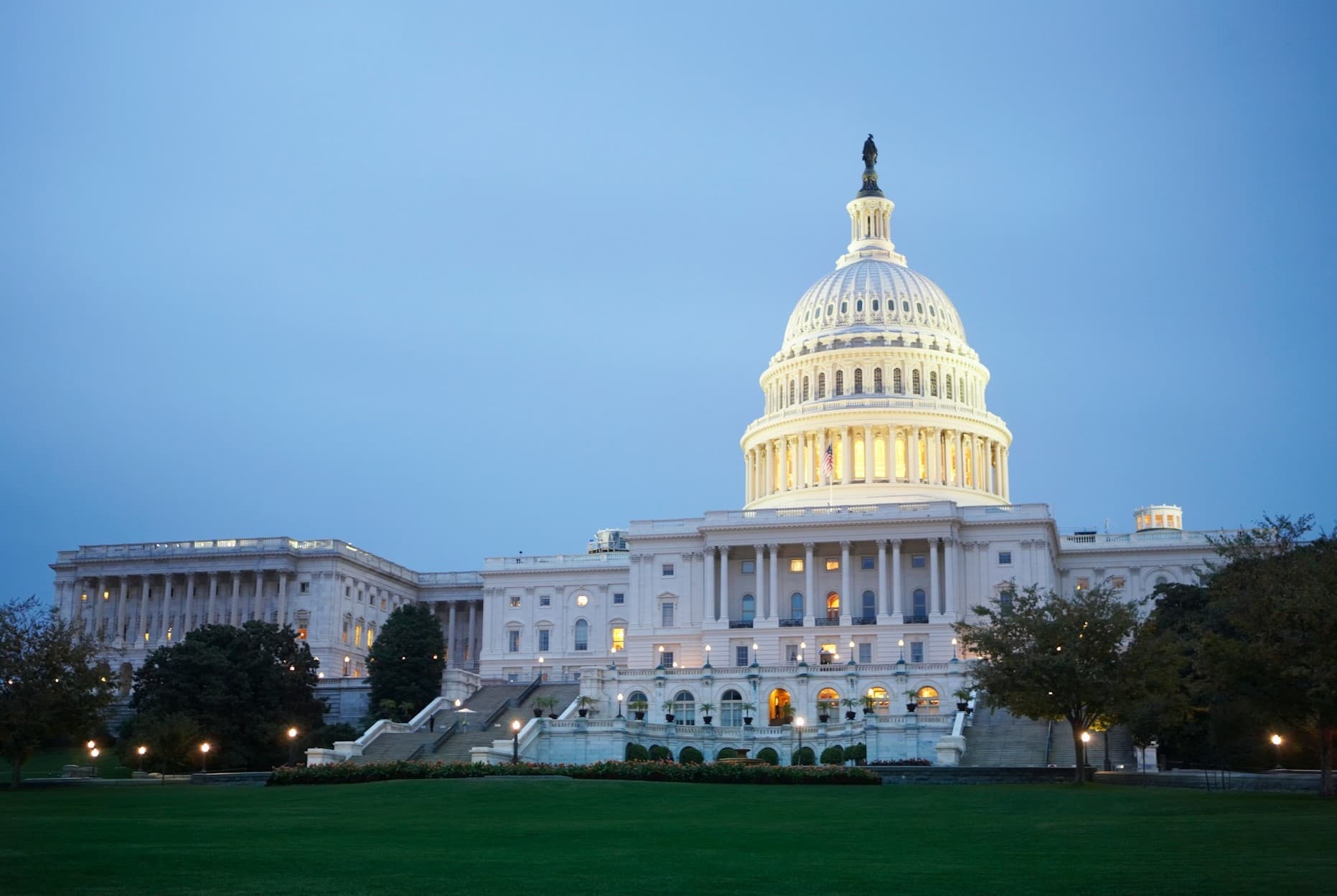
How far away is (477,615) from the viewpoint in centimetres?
14650

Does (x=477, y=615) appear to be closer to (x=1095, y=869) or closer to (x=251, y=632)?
(x=251, y=632)

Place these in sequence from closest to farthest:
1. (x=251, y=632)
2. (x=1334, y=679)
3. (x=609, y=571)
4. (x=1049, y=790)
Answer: (x=1334, y=679)
(x=1049, y=790)
(x=251, y=632)
(x=609, y=571)

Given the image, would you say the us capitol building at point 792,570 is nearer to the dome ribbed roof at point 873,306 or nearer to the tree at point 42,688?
the dome ribbed roof at point 873,306

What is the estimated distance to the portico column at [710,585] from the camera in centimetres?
11481

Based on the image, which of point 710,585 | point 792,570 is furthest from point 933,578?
point 710,585

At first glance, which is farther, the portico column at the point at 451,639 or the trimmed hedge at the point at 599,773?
the portico column at the point at 451,639

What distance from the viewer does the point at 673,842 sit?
116 feet

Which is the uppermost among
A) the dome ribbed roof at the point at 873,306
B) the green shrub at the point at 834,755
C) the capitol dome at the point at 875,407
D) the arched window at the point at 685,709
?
the dome ribbed roof at the point at 873,306

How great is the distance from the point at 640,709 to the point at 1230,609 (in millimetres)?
43279

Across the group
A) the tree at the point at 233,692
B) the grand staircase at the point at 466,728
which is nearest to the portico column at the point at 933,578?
the grand staircase at the point at 466,728

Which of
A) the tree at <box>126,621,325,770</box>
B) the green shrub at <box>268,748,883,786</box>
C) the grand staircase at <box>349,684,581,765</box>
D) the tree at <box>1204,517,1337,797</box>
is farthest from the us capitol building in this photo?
the tree at <box>1204,517,1337,797</box>

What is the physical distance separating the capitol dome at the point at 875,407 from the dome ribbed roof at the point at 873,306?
0.12 m

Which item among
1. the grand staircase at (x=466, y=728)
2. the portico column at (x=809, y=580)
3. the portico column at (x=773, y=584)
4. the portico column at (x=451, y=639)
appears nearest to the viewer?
the grand staircase at (x=466, y=728)

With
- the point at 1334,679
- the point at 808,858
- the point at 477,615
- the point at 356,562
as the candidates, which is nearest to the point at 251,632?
the point at 356,562
